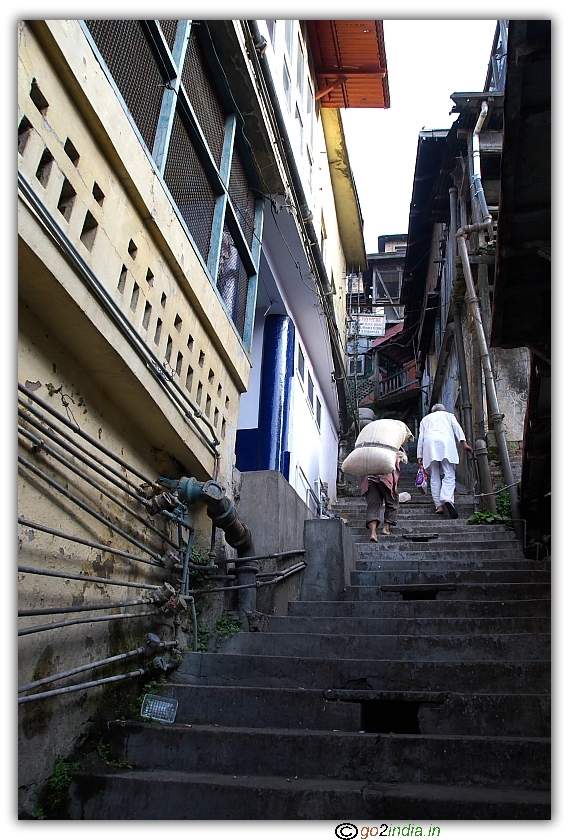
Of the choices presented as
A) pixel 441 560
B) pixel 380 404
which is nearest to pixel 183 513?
pixel 441 560

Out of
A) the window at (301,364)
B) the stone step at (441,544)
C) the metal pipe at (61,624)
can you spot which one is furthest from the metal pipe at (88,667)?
the window at (301,364)

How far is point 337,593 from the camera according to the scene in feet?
21.1

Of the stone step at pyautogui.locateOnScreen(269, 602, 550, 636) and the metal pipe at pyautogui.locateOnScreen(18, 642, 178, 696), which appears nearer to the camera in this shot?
the metal pipe at pyautogui.locateOnScreen(18, 642, 178, 696)

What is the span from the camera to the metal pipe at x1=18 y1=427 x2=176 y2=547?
3250mm

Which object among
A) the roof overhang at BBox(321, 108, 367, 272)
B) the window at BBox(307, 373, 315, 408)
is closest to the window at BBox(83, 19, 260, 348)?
the window at BBox(307, 373, 315, 408)

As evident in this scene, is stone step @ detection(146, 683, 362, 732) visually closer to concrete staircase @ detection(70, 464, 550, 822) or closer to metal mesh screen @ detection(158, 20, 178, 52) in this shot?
concrete staircase @ detection(70, 464, 550, 822)

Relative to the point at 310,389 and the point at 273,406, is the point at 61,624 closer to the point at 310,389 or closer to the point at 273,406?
the point at 273,406

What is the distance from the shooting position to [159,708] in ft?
13.4

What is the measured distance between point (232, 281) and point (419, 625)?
3752mm

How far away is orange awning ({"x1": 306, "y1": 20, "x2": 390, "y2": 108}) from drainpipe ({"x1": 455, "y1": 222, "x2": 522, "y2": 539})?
3188 millimetres

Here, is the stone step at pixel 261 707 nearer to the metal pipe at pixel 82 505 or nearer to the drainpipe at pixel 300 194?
the metal pipe at pixel 82 505
